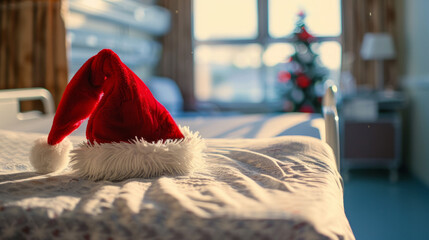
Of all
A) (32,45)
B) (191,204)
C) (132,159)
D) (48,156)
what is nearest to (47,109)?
(32,45)

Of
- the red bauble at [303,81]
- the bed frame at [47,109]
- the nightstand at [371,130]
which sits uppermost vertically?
the red bauble at [303,81]

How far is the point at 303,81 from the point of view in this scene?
3.83 m

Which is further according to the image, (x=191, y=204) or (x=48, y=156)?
(x=48, y=156)

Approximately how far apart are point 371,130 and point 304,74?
2.62 ft

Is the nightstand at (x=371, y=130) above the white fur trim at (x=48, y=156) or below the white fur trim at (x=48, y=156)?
below

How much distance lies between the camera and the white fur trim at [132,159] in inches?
33.8

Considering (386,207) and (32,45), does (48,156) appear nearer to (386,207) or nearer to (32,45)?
(32,45)

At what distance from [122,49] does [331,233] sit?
3096 millimetres

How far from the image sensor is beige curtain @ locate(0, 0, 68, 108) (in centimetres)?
248

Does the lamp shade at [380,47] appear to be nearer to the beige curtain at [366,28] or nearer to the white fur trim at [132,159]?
the beige curtain at [366,28]

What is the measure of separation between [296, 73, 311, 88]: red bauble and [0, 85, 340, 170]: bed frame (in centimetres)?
221

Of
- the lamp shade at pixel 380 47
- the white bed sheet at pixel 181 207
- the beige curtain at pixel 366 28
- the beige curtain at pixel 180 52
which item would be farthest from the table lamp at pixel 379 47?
the white bed sheet at pixel 181 207

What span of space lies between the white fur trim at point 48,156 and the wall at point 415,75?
2.76 meters

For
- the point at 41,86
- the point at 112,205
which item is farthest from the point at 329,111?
the point at 41,86
